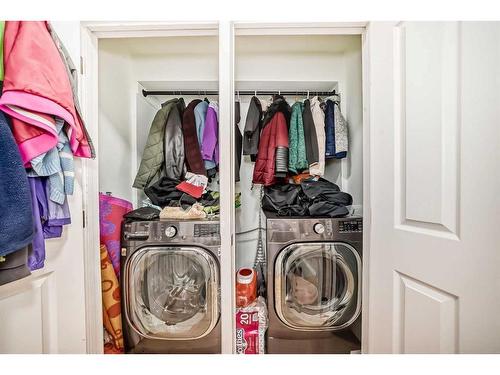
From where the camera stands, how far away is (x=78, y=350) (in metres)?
0.85

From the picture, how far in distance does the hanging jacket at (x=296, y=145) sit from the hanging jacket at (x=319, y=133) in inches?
2.8

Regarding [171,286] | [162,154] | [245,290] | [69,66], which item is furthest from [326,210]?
[69,66]

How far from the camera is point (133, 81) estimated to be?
58.1 inches

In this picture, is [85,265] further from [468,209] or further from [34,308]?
[468,209]

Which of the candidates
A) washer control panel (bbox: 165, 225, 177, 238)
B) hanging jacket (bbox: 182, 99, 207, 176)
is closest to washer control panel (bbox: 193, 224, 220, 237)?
washer control panel (bbox: 165, 225, 177, 238)

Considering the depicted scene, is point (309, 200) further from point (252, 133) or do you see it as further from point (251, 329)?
point (251, 329)

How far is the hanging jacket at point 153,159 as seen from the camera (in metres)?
1.29


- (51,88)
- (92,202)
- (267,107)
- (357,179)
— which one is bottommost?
(92,202)

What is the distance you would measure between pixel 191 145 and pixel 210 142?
5.2 inches

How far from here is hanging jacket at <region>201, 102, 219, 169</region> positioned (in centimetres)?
133

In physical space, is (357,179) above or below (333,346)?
above

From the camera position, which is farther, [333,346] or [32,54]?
[333,346]

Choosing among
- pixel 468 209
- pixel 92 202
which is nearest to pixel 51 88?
pixel 92 202

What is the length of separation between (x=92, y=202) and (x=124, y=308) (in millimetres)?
655
